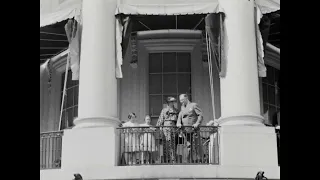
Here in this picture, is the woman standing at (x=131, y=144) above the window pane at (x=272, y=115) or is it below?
below

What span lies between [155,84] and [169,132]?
3901 mm

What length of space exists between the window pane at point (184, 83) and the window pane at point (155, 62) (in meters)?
0.72

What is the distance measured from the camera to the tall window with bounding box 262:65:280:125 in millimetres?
21078

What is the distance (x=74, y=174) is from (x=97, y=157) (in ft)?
3.61

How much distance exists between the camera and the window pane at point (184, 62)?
20328mm

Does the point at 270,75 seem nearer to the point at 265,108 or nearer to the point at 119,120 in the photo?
the point at 265,108

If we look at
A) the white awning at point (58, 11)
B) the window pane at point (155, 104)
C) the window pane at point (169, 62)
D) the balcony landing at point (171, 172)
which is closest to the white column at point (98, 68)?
the white awning at point (58, 11)

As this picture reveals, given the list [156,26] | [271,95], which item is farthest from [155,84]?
[271,95]

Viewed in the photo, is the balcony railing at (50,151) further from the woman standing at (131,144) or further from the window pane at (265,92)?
the window pane at (265,92)

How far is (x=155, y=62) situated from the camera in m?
20.4

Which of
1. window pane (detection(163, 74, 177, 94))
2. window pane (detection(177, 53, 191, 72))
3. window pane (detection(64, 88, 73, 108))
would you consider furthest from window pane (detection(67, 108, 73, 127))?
window pane (detection(177, 53, 191, 72))

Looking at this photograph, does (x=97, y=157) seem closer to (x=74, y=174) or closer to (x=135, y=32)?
(x=74, y=174)
